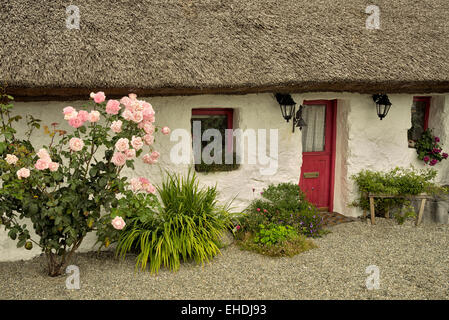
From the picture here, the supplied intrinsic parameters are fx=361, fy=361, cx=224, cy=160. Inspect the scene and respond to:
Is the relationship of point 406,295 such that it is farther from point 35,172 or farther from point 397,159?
point 35,172

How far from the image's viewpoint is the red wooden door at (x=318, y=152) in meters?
5.95

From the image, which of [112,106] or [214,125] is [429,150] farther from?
[112,106]

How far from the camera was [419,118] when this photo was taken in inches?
251

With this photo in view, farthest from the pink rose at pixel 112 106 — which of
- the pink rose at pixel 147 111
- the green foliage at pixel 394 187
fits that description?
the green foliage at pixel 394 187

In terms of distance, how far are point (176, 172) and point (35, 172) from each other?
1.92 metres

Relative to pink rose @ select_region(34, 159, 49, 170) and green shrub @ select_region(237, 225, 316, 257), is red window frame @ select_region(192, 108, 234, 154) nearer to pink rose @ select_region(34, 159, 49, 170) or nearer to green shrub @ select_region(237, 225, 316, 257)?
green shrub @ select_region(237, 225, 316, 257)

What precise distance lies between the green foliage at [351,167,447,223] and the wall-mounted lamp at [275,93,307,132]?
132cm

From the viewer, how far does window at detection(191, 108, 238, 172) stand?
16.7 feet

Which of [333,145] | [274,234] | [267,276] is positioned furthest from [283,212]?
[333,145]

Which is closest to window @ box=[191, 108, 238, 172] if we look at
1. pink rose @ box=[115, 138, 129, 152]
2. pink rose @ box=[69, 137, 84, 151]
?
pink rose @ box=[115, 138, 129, 152]

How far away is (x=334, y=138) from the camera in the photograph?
238 inches

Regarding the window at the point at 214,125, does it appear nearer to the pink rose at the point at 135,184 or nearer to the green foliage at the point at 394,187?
the pink rose at the point at 135,184

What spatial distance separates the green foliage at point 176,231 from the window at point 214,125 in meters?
0.53

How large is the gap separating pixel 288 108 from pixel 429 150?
107 inches
